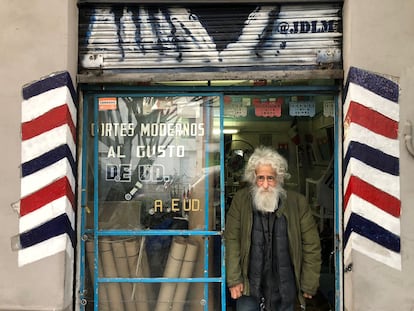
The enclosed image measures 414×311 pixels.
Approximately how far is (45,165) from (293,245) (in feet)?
7.18

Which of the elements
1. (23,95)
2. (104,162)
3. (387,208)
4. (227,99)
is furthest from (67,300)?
(387,208)

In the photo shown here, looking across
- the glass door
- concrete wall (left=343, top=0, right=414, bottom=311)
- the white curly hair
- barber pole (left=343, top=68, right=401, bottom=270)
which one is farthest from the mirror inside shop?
concrete wall (left=343, top=0, right=414, bottom=311)

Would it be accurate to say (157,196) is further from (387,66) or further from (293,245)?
(387,66)

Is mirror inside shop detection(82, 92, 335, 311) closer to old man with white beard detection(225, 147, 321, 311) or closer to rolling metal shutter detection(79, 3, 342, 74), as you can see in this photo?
old man with white beard detection(225, 147, 321, 311)

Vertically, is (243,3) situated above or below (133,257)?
above

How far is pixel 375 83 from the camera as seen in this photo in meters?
3.79

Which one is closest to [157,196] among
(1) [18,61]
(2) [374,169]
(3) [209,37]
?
(3) [209,37]

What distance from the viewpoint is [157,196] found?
4.24m

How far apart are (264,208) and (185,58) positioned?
4.82ft

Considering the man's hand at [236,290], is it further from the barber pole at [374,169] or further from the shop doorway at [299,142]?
the barber pole at [374,169]

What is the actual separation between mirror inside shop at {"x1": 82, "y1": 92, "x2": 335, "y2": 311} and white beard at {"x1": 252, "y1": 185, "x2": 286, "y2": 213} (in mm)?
304

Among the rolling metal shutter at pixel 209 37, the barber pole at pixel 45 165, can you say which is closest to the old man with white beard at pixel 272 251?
the rolling metal shutter at pixel 209 37

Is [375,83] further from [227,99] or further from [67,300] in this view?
[67,300]

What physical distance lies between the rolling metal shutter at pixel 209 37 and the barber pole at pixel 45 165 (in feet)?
1.43
